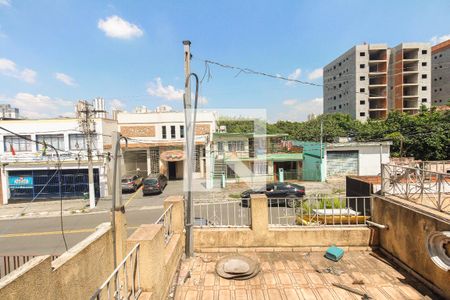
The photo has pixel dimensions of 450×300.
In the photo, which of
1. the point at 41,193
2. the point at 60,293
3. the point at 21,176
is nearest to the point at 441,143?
the point at 60,293

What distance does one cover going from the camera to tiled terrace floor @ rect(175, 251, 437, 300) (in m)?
4.57

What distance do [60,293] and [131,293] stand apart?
4.32 feet

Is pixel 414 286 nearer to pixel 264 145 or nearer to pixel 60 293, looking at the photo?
pixel 60 293

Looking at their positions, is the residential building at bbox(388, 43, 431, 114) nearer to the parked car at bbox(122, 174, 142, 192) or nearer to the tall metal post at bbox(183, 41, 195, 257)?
the parked car at bbox(122, 174, 142, 192)

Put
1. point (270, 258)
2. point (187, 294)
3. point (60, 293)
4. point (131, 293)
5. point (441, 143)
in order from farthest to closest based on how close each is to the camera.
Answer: point (441, 143) < point (270, 258) < point (187, 294) < point (60, 293) < point (131, 293)

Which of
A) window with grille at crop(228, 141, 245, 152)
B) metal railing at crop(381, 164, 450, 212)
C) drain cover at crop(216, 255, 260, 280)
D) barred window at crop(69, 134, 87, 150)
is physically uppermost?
barred window at crop(69, 134, 87, 150)

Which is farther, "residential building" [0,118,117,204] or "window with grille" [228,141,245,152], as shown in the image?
"window with grille" [228,141,245,152]

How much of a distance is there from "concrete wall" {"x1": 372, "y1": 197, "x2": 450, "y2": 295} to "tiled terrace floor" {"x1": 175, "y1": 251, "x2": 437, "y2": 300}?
33 cm

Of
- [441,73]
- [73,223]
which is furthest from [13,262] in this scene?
[441,73]

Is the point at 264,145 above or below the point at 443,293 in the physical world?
above

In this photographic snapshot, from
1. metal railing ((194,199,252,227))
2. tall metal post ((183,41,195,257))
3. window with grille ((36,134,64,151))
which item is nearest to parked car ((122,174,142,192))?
window with grille ((36,134,64,151))

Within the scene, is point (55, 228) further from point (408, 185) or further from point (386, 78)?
point (386, 78)

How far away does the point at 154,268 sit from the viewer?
3707 mm

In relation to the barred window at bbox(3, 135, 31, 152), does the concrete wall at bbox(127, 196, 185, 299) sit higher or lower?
lower
